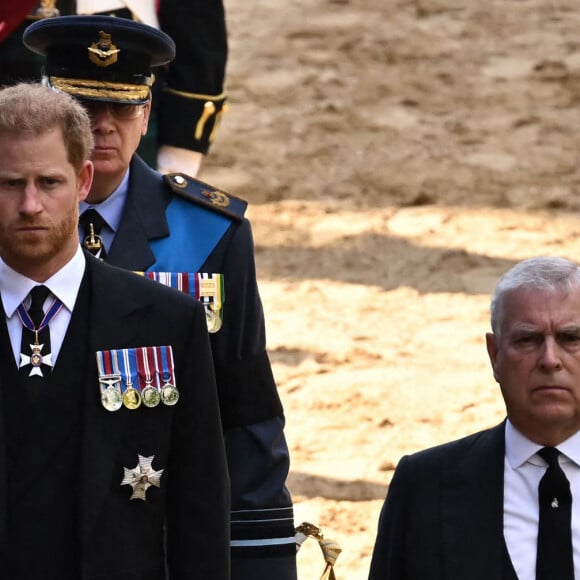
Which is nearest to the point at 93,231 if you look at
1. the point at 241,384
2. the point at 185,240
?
the point at 185,240

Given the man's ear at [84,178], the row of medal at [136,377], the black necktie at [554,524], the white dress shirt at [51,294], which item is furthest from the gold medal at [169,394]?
the black necktie at [554,524]

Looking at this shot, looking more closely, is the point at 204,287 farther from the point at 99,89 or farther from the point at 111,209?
the point at 99,89

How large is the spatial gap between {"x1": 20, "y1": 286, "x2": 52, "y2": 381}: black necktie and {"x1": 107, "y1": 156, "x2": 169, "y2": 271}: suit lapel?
0.64 m

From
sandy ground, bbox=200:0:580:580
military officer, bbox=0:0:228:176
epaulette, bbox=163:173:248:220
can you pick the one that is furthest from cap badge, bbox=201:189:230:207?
sandy ground, bbox=200:0:580:580

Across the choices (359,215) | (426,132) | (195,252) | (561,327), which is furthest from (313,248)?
(561,327)

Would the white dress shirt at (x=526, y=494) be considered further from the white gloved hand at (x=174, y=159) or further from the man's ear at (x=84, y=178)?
the white gloved hand at (x=174, y=159)

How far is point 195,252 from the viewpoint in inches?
168

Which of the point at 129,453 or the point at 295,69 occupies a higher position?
the point at 129,453

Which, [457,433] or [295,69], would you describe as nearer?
[457,433]

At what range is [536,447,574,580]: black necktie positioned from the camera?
3.56 metres

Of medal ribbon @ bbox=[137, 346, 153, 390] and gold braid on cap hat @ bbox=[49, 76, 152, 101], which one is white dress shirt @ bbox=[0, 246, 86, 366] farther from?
gold braid on cap hat @ bbox=[49, 76, 152, 101]

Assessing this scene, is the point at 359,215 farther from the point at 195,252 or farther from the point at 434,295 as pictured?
the point at 195,252

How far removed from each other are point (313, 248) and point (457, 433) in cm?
148

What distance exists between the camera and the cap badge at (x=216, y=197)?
435cm
